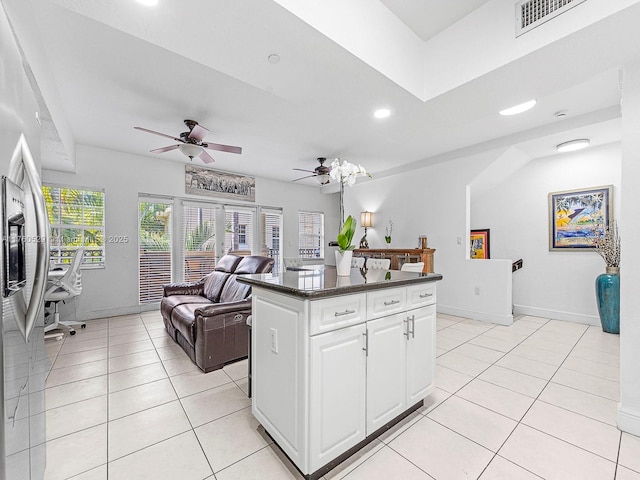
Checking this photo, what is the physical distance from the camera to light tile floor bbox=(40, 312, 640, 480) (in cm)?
156

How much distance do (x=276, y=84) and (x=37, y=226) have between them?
177 cm

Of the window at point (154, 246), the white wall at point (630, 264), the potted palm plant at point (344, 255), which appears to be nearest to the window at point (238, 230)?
the window at point (154, 246)

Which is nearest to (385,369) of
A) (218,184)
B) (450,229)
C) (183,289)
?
(183,289)

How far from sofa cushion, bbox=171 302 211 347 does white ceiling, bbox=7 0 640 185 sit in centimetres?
226

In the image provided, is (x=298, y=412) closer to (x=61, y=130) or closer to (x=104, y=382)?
(x=104, y=382)

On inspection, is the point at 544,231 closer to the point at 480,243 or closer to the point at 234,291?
the point at 480,243

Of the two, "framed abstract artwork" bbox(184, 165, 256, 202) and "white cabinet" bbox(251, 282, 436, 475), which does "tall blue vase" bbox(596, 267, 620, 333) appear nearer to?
"white cabinet" bbox(251, 282, 436, 475)

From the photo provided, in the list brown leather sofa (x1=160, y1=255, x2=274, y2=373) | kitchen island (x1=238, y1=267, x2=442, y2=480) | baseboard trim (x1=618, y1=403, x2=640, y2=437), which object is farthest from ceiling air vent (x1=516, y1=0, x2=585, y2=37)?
brown leather sofa (x1=160, y1=255, x2=274, y2=373)

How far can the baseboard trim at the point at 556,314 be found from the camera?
164 inches

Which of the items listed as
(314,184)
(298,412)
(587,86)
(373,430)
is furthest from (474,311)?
(314,184)

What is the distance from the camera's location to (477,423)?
1.95m

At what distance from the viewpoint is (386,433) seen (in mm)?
1840

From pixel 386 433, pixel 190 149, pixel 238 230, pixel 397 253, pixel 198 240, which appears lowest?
pixel 386 433

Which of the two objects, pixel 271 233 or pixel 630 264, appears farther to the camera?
pixel 271 233
